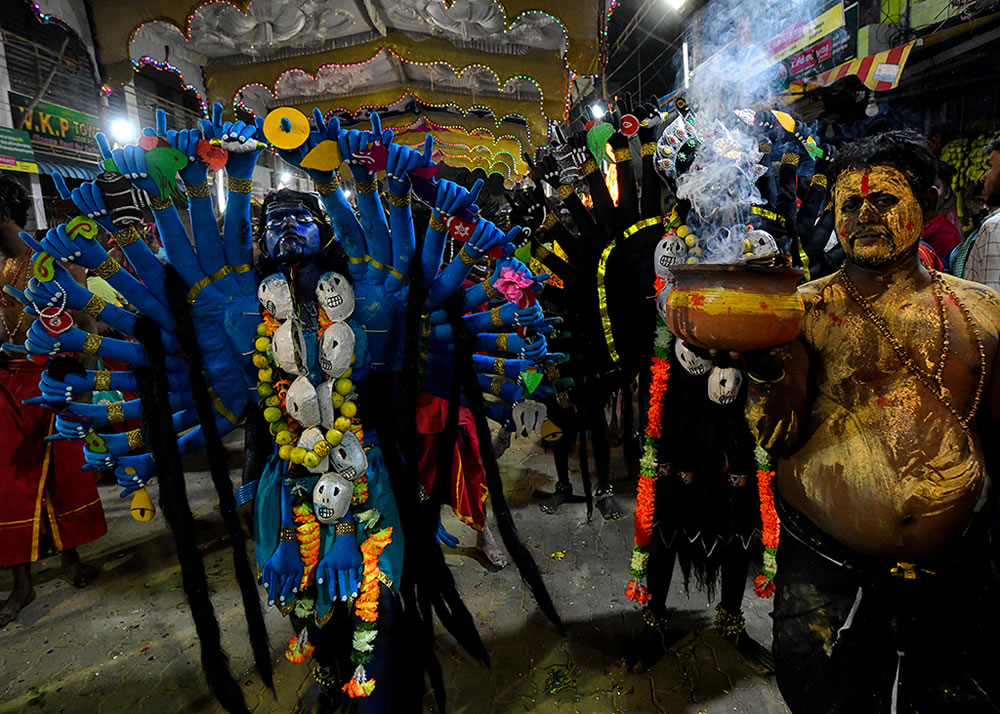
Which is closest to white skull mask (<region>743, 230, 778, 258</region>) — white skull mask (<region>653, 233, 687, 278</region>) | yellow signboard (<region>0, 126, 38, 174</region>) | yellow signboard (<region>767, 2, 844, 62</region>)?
white skull mask (<region>653, 233, 687, 278</region>)

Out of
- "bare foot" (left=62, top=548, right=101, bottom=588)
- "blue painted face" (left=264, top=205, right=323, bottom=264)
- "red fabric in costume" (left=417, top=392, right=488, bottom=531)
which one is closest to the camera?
"blue painted face" (left=264, top=205, right=323, bottom=264)

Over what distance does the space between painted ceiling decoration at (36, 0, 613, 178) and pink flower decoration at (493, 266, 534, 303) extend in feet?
6.19

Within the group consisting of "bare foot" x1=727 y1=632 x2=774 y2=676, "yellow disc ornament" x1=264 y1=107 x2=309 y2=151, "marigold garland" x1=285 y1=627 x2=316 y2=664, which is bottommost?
"bare foot" x1=727 y1=632 x2=774 y2=676

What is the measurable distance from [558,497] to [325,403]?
114 inches

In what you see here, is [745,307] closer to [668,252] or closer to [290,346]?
[668,252]

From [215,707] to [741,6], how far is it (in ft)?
18.9

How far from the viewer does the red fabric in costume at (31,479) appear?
3.05 metres

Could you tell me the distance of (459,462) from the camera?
2.89m

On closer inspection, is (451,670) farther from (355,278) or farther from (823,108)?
(823,108)

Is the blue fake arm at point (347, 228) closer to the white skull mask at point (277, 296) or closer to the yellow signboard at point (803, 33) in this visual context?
the white skull mask at point (277, 296)

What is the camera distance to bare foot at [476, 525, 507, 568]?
3527mm

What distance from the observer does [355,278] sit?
2.06m

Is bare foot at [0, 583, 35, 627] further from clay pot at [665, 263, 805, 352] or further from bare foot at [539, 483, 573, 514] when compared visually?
clay pot at [665, 263, 805, 352]

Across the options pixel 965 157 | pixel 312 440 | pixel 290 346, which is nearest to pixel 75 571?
pixel 312 440
